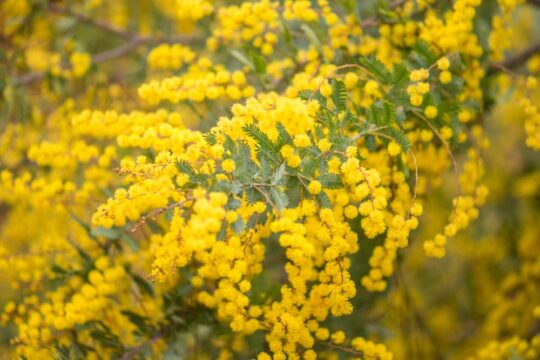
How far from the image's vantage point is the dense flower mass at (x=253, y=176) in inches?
63.7

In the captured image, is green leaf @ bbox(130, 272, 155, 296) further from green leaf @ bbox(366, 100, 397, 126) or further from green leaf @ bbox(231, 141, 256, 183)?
green leaf @ bbox(366, 100, 397, 126)

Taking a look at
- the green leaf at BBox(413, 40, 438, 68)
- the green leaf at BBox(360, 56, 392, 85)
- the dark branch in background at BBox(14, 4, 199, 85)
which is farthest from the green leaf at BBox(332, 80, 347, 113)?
the dark branch in background at BBox(14, 4, 199, 85)

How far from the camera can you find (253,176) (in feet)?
5.19

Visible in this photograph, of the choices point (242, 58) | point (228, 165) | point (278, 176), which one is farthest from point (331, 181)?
point (242, 58)

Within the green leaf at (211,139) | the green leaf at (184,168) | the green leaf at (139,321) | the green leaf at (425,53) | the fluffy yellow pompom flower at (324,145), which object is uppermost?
the green leaf at (425,53)

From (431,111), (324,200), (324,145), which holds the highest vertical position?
(431,111)

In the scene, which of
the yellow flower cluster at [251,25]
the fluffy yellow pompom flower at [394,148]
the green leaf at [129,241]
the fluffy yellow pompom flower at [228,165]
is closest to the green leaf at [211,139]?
the fluffy yellow pompom flower at [228,165]

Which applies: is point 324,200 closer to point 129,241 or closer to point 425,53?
point 425,53

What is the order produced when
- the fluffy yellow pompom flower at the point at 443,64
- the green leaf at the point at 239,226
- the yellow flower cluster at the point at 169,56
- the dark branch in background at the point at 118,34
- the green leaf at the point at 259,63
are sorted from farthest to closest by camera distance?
1. the dark branch in background at the point at 118,34
2. the yellow flower cluster at the point at 169,56
3. the green leaf at the point at 259,63
4. the fluffy yellow pompom flower at the point at 443,64
5. the green leaf at the point at 239,226

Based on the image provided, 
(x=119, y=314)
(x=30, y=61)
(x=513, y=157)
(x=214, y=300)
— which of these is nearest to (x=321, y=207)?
(x=214, y=300)

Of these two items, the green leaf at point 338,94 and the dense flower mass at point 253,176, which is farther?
the green leaf at point 338,94

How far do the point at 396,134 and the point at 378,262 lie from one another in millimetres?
467

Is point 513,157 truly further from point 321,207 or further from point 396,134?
point 321,207

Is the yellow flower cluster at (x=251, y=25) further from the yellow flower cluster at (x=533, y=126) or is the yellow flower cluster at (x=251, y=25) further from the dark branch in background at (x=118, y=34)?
the yellow flower cluster at (x=533, y=126)
